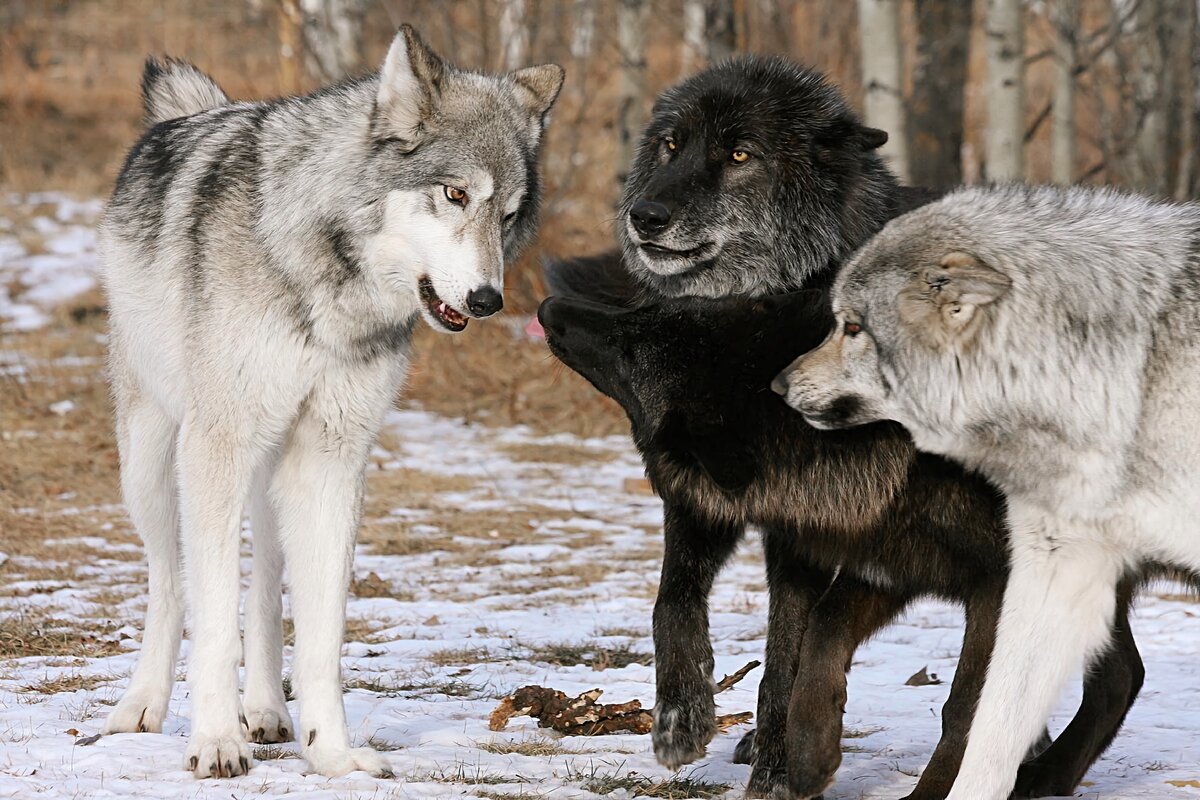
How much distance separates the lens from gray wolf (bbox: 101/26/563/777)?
149 inches

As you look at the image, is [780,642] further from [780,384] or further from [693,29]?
[693,29]

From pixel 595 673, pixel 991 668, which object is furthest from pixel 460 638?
pixel 991 668

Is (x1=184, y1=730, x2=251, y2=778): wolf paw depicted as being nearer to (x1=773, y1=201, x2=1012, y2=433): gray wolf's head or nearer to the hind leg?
(x1=773, y1=201, x2=1012, y2=433): gray wolf's head

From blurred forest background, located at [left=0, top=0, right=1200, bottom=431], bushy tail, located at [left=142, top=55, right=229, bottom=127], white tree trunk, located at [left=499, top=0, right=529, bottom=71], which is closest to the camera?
bushy tail, located at [left=142, top=55, right=229, bottom=127]

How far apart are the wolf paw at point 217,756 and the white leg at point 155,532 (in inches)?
20.8

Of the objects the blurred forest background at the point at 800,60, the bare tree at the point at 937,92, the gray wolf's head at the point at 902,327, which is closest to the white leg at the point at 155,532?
the gray wolf's head at the point at 902,327

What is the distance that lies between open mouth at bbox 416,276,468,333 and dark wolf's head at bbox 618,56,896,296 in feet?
2.07

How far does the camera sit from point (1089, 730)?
3930mm

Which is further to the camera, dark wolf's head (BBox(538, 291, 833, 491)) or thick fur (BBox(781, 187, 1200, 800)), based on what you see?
dark wolf's head (BBox(538, 291, 833, 491))

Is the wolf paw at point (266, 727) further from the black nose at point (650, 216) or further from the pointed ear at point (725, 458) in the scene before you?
the black nose at point (650, 216)

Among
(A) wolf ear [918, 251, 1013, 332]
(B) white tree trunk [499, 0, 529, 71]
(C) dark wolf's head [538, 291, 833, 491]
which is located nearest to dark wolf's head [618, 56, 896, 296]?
(C) dark wolf's head [538, 291, 833, 491]

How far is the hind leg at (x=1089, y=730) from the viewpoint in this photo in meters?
3.89

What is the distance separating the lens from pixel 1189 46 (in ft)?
38.4

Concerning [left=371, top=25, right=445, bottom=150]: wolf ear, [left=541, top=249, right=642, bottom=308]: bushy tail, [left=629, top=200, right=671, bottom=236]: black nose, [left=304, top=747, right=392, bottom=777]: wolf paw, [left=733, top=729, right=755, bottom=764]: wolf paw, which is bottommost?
[left=733, top=729, right=755, bottom=764]: wolf paw
